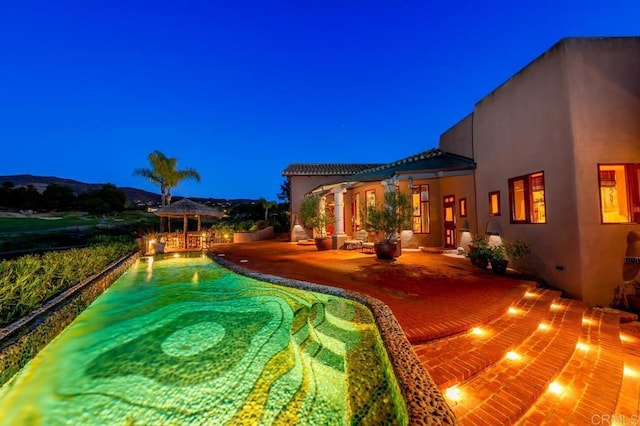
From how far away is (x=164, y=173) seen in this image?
25.1 m

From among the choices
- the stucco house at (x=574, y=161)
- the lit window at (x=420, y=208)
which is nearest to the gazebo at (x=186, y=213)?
the lit window at (x=420, y=208)

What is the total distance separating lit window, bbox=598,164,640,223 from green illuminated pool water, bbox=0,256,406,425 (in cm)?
581

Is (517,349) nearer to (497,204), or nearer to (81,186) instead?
(497,204)

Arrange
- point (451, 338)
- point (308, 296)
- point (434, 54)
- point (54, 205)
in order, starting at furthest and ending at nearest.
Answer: point (434, 54) → point (54, 205) → point (308, 296) → point (451, 338)

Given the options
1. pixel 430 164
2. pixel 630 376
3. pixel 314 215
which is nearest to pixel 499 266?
pixel 630 376

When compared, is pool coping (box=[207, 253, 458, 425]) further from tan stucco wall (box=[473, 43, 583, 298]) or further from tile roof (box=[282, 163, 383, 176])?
tile roof (box=[282, 163, 383, 176])

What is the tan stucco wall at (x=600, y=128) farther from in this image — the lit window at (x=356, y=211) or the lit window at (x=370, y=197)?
the lit window at (x=356, y=211)

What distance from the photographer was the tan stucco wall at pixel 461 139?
9750mm

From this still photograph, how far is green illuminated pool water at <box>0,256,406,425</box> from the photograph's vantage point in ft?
9.41

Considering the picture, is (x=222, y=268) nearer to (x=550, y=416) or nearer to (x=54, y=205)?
(x=550, y=416)

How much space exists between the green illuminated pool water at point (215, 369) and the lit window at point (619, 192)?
19.1 ft

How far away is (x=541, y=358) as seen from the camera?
3086mm

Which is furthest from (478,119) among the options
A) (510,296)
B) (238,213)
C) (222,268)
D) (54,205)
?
(54,205)

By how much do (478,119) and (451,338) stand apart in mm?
8076
